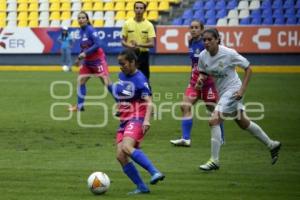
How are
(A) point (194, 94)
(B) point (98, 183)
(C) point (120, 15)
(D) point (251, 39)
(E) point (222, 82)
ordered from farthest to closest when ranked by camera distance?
(C) point (120, 15)
(D) point (251, 39)
(A) point (194, 94)
(E) point (222, 82)
(B) point (98, 183)

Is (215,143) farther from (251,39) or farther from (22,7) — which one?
(22,7)

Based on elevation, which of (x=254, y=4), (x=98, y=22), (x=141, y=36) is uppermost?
(x=141, y=36)

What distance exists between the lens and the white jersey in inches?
457

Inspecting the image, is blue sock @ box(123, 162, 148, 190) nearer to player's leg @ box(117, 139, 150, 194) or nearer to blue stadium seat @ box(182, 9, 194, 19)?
player's leg @ box(117, 139, 150, 194)

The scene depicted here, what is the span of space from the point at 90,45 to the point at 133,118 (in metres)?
9.59

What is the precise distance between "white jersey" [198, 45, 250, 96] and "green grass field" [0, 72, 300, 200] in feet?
3.90

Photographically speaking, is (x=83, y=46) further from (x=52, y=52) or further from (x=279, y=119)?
(x=52, y=52)

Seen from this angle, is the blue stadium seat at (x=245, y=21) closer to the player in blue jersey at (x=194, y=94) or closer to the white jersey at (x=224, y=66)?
the player in blue jersey at (x=194, y=94)

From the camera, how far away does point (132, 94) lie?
984 centimetres

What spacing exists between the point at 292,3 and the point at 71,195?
2813 centimetres

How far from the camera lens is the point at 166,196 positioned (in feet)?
31.0

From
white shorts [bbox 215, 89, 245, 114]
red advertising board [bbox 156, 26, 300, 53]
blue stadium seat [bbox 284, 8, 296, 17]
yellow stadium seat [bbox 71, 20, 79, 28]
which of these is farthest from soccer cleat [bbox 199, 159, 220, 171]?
yellow stadium seat [bbox 71, 20, 79, 28]

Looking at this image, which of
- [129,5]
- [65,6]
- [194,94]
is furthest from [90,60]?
[65,6]

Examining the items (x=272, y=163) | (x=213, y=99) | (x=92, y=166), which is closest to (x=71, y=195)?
(x=92, y=166)
